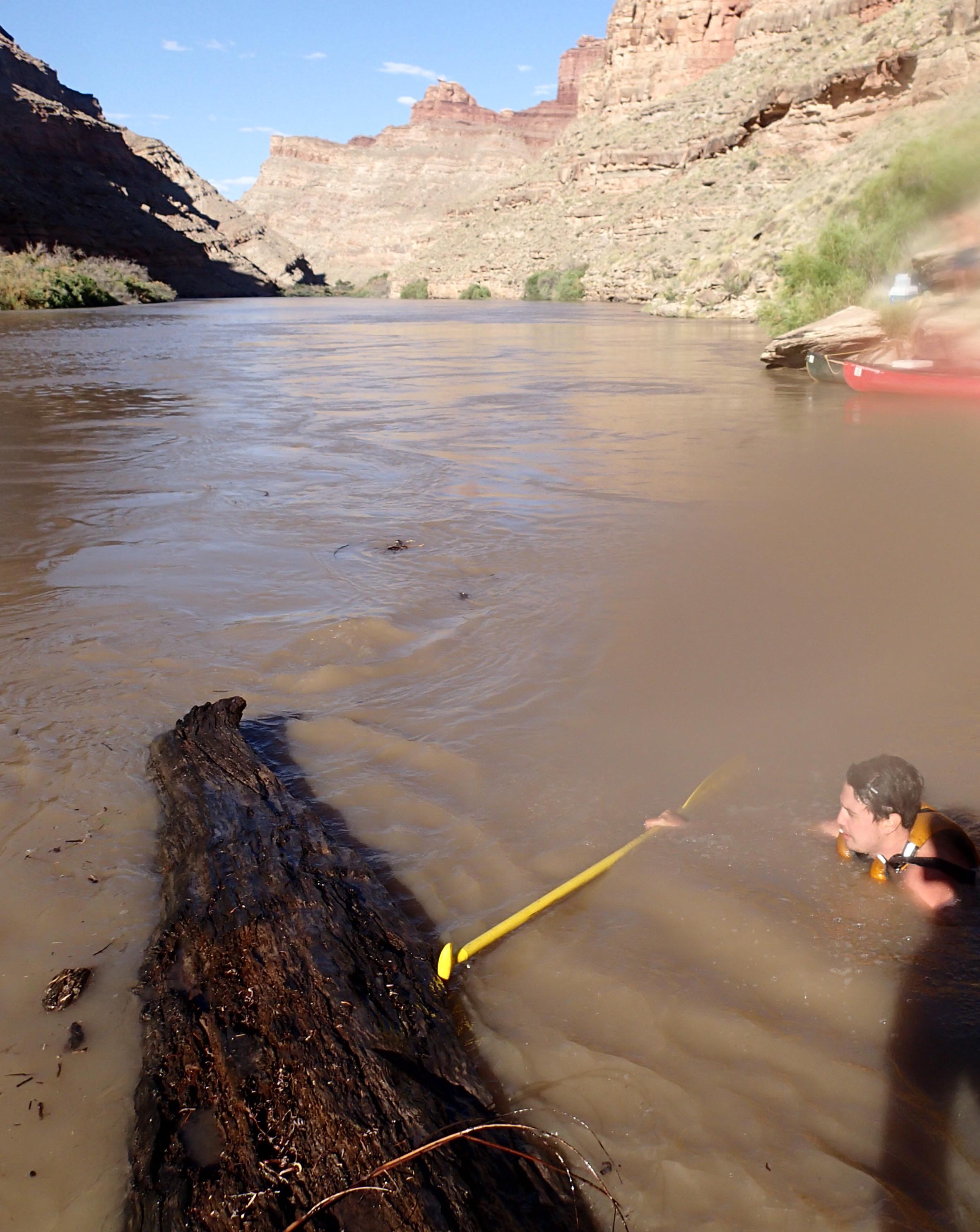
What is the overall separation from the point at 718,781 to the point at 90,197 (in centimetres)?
7106

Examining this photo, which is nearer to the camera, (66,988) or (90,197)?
(66,988)

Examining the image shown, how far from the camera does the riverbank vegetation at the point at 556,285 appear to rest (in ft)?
194

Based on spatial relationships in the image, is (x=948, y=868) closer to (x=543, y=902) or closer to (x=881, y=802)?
(x=881, y=802)

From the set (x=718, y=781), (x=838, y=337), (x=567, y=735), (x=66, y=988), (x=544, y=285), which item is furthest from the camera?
(x=544, y=285)

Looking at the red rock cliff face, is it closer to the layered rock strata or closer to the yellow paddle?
the layered rock strata

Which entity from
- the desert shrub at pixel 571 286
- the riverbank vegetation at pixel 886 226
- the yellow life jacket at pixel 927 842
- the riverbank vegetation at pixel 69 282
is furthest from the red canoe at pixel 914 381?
the desert shrub at pixel 571 286

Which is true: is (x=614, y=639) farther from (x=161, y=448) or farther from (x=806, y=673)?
(x=161, y=448)

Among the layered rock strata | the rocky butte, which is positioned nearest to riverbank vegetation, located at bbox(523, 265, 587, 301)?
the layered rock strata

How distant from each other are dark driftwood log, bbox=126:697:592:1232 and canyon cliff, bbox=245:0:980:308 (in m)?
25.4

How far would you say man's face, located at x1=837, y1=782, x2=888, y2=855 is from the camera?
8.45ft

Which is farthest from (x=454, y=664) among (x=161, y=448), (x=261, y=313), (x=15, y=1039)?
(x=261, y=313)

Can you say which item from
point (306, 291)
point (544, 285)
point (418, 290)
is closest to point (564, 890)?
point (544, 285)

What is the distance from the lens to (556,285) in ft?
208

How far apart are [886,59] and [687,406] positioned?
3326cm
